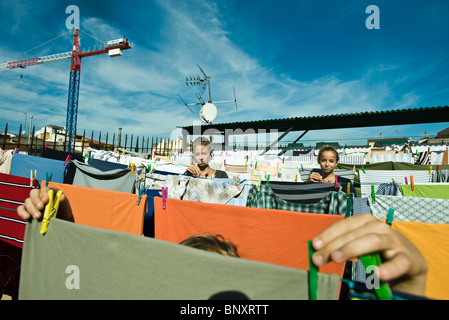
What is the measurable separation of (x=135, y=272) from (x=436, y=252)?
7.73ft

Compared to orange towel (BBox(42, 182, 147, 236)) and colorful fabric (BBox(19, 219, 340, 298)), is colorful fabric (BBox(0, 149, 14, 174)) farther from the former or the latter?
colorful fabric (BBox(19, 219, 340, 298))

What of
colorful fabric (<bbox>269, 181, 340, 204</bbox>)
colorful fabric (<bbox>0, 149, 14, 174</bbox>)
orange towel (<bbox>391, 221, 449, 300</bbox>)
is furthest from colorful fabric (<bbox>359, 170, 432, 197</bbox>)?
colorful fabric (<bbox>0, 149, 14, 174</bbox>)

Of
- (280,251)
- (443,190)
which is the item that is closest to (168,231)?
(280,251)

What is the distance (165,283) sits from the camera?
2.46 feet

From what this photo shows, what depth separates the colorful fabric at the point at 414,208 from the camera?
2.09 m

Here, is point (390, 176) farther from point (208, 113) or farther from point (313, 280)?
point (208, 113)

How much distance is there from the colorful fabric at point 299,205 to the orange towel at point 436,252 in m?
0.65

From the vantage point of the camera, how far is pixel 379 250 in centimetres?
55

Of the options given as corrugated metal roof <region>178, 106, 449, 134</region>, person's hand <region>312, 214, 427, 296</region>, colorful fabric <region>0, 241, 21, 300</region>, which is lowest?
colorful fabric <region>0, 241, 21, 300</region>

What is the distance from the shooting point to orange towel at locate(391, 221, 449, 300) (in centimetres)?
165

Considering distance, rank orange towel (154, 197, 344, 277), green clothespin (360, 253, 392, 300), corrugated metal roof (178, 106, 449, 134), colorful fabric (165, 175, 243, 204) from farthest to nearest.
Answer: corrugated metal roof (178, 106, 449, 134)
colorful fabric (165, 175, 243, 204)
orange towel (154, 197, 344, 277)
green clothespin (360, 253, 392, 300)

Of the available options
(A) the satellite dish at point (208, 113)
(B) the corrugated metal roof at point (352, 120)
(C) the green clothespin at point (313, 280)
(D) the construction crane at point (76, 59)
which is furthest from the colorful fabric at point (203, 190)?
(D) the construction crane at point (76, 59)

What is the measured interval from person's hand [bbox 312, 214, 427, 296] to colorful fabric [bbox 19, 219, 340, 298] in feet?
0.23

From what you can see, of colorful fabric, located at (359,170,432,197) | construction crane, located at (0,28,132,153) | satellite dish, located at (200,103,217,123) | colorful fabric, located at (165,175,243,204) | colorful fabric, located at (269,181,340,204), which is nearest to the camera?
colorful fabric, located at (269,181,340,204)
